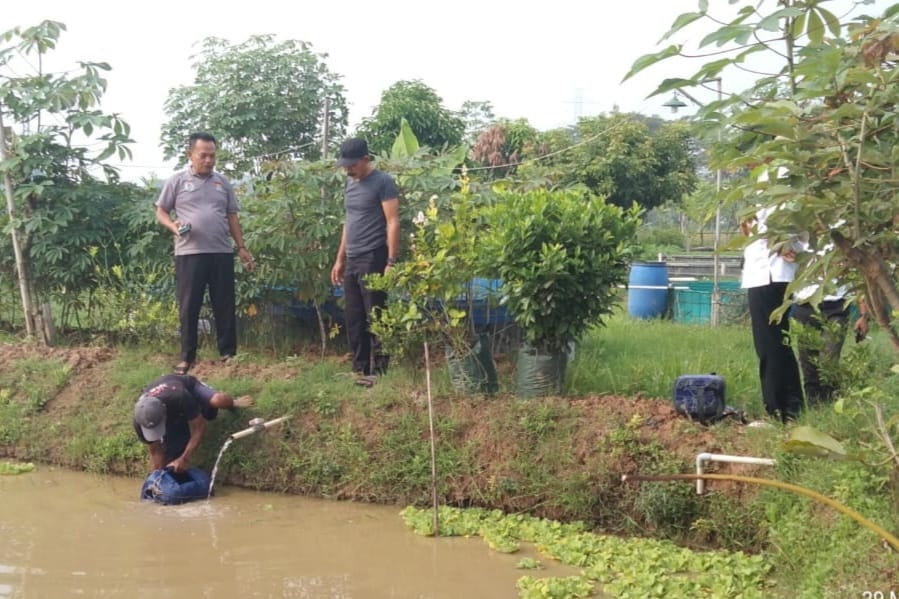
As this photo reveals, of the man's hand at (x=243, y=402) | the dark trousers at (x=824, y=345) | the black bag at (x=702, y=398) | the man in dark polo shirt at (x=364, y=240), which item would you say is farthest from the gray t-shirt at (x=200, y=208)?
the dark trousers at (x=824, y=345)

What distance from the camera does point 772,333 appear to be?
4926mm

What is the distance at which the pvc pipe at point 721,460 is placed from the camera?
449 centimetres

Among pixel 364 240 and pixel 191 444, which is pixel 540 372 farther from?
pixel 191 444

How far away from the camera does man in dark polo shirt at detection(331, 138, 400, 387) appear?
612 cm

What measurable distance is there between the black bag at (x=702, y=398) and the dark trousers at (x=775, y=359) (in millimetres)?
266

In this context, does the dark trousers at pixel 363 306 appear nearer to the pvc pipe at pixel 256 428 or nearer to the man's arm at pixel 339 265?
the man's arm at pixel 339 265

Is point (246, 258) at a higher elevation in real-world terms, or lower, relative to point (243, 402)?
higher

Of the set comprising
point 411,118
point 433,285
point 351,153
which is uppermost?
point 411,118

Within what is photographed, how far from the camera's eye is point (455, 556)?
457 cm

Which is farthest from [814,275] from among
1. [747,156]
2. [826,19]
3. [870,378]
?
[870,378]

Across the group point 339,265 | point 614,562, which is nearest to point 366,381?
point 339,265

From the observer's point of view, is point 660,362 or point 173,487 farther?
point 660,362

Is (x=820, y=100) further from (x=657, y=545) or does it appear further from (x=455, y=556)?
(x=455, y=556)

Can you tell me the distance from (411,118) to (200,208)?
9396 mm
